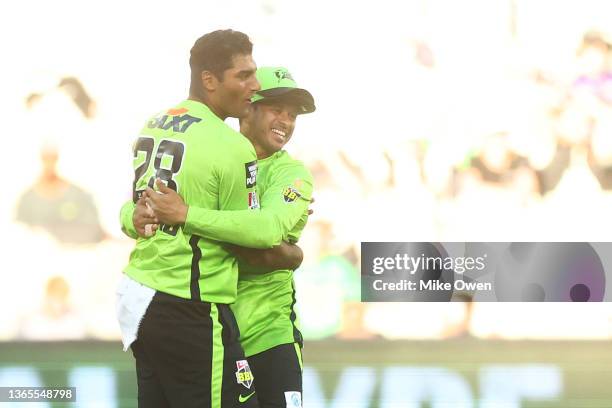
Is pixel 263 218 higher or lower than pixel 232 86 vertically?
lower

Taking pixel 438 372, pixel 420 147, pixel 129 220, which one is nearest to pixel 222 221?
pixel 129 220

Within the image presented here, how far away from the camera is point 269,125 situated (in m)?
3.24

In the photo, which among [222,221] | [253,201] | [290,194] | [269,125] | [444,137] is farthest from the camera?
[444,137]

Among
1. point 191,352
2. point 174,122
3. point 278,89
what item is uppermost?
point 278,89

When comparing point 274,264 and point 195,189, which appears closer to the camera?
point 195,189

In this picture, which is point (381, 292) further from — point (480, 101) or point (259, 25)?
point (259, 25)

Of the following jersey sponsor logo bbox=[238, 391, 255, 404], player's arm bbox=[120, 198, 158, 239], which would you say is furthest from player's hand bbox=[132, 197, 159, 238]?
jersey sponsor logo bbox=[238, 391, 255, 404]

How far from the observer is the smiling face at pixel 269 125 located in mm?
3234

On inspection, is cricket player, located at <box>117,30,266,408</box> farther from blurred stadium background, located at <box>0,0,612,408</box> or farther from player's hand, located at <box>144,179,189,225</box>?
blurred stadium background, located at <box>0,0,612,408</box>

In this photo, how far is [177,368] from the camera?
2.65 metres

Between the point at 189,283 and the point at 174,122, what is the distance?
16.1 inches

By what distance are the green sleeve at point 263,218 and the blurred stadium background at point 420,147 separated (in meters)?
1.21

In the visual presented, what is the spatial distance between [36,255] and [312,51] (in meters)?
1.37

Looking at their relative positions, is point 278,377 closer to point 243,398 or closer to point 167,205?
point 243,398
